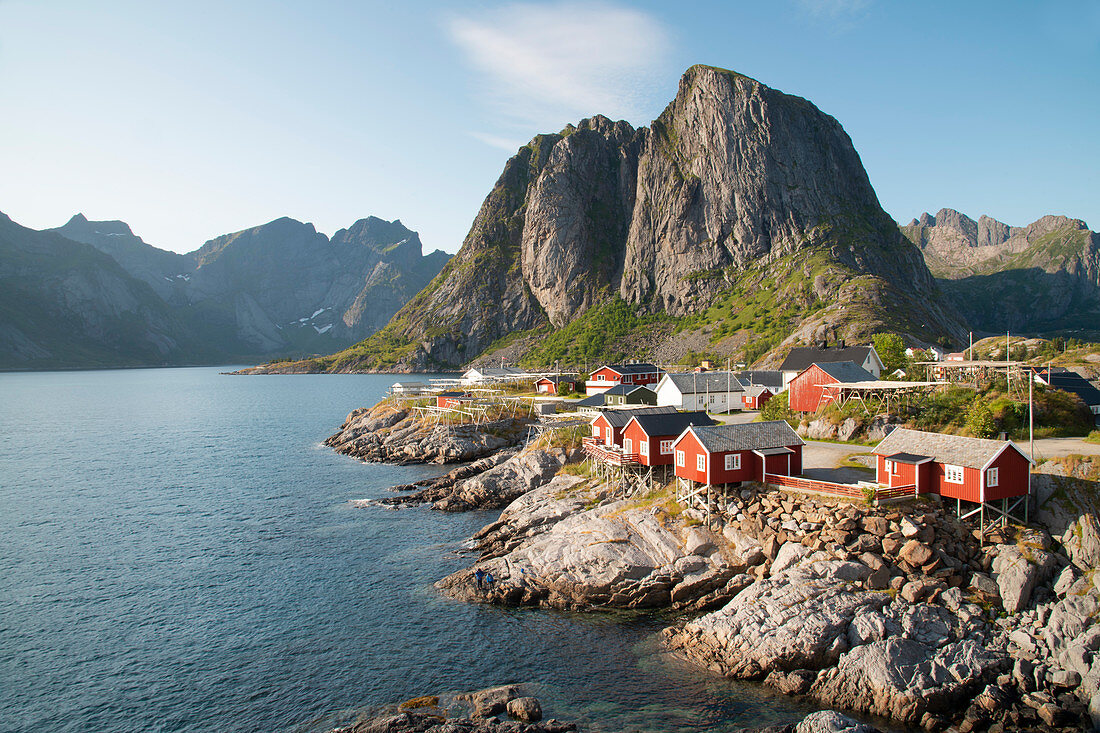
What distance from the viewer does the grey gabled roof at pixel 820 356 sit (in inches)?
3044

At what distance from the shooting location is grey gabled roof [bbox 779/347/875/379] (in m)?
77.3

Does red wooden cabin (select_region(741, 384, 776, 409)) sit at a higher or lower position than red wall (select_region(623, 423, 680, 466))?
higher

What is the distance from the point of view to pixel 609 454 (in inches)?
1860

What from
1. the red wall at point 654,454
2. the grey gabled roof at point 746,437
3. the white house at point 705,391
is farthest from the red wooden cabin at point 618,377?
the grey gabled roof at point 746,437

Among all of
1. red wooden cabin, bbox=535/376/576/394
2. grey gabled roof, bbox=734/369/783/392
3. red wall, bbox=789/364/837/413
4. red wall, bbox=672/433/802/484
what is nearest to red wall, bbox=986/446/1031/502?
Result: red wall, bbox=672/433/802/484

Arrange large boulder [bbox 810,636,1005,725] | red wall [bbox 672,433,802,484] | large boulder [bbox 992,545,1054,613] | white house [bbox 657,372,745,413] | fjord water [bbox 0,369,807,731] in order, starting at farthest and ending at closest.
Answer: white house [bbox 657,372,745,413] < red wall [bbox 672,433,802,484] < large boulder [bbox 992,545,1054,613] < fjord water [bbox 0,369,807,731] < large boulder [bbox 810,636,1005,725]

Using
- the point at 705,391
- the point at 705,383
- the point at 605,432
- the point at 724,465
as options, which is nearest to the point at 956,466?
the point at 724,465

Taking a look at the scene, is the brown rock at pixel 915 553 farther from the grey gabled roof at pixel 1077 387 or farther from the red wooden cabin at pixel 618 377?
the red wooden cabin at pixel 618 377

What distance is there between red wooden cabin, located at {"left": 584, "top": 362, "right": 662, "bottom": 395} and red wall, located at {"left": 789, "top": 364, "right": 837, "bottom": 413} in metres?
35.6

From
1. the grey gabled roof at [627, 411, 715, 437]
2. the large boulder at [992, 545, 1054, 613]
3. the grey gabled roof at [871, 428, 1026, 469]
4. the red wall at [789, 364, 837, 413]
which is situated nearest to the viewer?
the large boulder at [992, 545, 1054, 613]

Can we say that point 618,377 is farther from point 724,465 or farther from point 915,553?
point 915,553

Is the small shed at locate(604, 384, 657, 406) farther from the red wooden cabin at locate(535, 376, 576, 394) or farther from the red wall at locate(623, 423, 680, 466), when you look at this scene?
the red wall at locate(623, 423, 680, 466)

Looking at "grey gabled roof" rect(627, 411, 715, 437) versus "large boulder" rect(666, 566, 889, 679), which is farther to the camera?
"grey gabled roof" rect(627, 411, 715, 437)

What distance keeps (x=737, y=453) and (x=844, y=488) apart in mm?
6409
